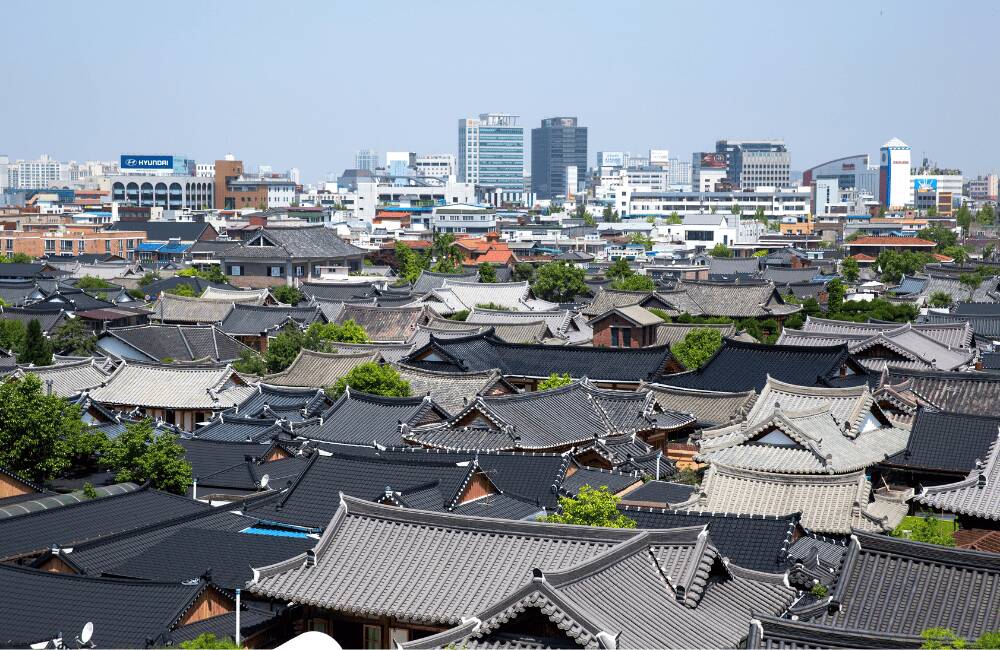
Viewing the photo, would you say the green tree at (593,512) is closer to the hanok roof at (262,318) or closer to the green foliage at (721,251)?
the hanok roof at (262,318)

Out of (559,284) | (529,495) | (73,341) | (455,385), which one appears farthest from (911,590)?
(559,284)

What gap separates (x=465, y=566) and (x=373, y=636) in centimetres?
139

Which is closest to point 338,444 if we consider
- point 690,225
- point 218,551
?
point 218,551

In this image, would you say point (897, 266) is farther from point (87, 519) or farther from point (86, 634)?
point (86, 634)

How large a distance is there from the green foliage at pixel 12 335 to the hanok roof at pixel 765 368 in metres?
24.7

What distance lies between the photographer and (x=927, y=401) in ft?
101

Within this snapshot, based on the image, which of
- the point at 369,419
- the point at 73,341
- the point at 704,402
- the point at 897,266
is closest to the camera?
the point at 369,419

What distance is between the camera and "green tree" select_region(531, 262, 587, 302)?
232 ft

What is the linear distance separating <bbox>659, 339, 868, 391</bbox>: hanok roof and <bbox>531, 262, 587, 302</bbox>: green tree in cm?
3234

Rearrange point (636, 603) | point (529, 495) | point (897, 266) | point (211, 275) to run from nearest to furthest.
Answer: point (636, 603) → point (529, 495) → point (211, 275) → point (897, 266)

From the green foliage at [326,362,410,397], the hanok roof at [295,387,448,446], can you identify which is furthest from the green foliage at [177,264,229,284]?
the hanok roof at [295,387,448,446]

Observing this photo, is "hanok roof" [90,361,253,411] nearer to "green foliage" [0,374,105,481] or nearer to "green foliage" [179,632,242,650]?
"green foliage" [0,374,105,481]

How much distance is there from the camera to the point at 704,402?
3500cm

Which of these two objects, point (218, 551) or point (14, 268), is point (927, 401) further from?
point (14, 268)
